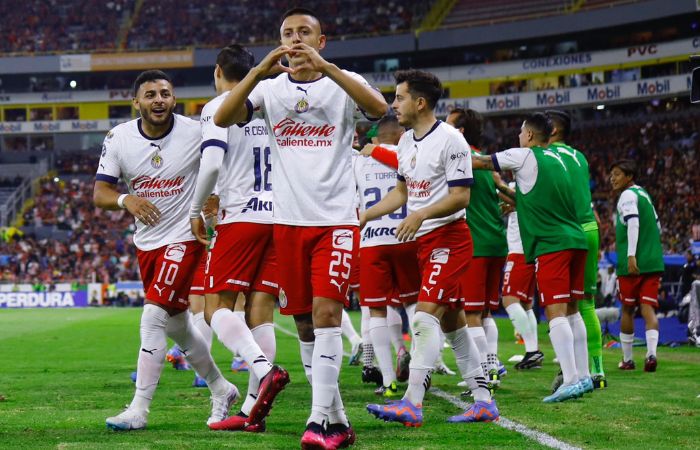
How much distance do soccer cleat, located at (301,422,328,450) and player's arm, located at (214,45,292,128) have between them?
180 centimetres

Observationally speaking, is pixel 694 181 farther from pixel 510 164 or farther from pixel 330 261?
pixel 330 261

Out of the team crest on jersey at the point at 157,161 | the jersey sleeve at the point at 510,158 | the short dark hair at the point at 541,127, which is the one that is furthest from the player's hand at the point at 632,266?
the team crest on jersey at the point at 157,161

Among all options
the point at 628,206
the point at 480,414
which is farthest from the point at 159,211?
the point at 628,206

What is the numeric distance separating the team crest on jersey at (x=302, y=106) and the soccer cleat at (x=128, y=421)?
226cm

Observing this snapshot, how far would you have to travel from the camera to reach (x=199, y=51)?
192ft

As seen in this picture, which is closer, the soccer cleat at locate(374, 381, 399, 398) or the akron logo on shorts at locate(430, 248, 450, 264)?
the akron logo on shorts at locate(430, 248, 450, 264)

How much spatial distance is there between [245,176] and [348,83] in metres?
1.78

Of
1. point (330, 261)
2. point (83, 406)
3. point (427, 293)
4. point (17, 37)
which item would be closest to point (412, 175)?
point (427, 293)

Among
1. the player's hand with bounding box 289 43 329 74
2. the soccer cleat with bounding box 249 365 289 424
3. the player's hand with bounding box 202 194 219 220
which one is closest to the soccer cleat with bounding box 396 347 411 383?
the player's hand with bounding box 202 194 219 220

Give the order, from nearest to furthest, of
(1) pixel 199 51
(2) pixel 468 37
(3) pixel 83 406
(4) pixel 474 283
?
(3) pixel 83 406 → (4) pixel 474 283 → (2) pixel 468 37 → (1) pixel 199 51

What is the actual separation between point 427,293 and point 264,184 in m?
1.41

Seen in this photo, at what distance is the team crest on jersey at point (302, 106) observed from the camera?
5.64 metres

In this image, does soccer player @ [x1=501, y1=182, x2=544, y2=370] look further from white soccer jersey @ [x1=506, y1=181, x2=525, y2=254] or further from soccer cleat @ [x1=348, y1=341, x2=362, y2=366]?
soccer cleat @ [x1=348, y1=341, x2=362, y2=366]

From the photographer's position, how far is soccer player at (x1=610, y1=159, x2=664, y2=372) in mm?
11375
